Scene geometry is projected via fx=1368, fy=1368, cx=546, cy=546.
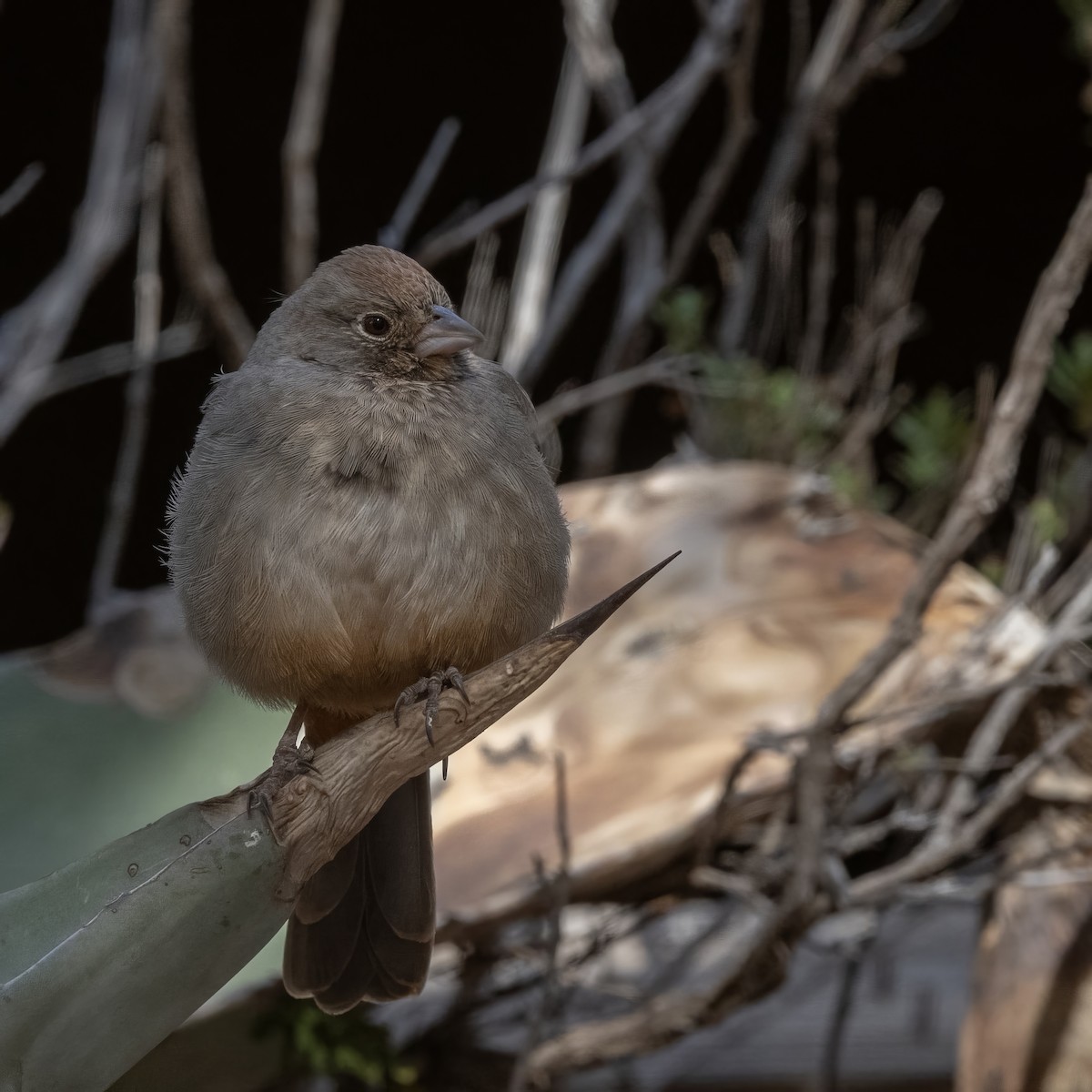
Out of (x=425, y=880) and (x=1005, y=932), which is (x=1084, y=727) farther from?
(x=425, y=880)

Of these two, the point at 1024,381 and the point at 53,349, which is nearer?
the point at 1024,381

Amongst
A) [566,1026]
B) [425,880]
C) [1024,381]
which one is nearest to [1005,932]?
[566,1026]

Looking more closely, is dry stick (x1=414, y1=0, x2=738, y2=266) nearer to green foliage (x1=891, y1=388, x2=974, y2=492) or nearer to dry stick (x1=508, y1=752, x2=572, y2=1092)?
green foliage (x1=891, y1=388, x2=974, y2=492)

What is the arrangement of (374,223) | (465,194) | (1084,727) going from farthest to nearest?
1. (465,194)
2. (374,223)
3. (1084,727)

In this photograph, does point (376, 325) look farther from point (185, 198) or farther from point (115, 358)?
point (115, 358)

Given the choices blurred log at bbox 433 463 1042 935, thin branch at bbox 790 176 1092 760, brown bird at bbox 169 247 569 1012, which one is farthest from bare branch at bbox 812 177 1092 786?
brown bird at bbox 169 247 569 1012

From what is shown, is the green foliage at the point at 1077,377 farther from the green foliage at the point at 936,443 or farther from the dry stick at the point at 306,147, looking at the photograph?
the dry stick at the point at 306,147
